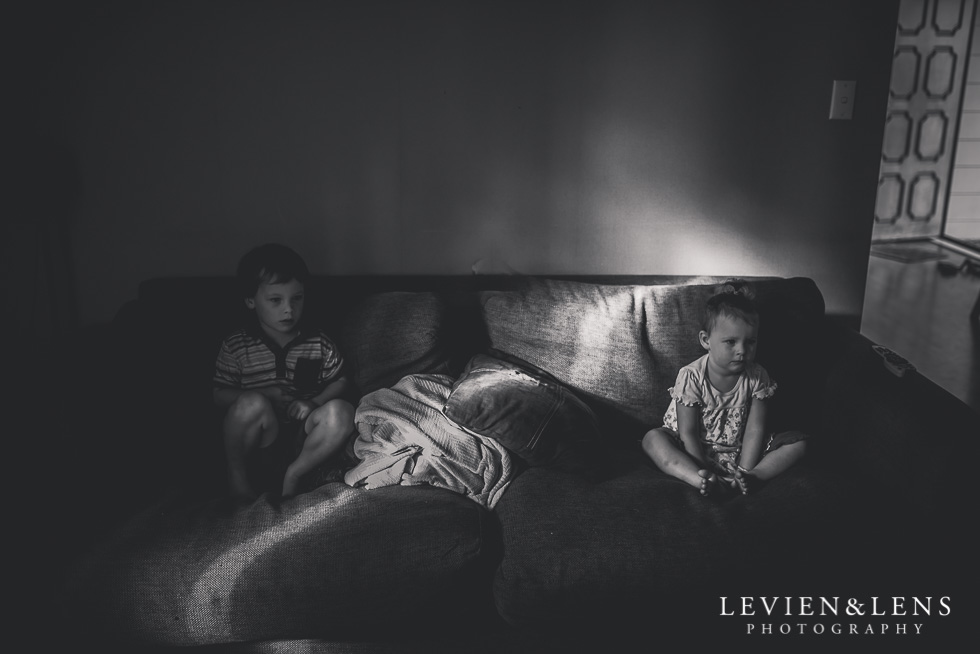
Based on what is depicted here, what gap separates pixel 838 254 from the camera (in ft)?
8.30

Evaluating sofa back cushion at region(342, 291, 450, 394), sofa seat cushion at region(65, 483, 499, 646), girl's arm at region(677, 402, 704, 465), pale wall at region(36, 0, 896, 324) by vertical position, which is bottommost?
sofa seat cushion at region(65, 483, 499, 646)

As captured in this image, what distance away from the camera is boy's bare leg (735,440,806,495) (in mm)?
1835

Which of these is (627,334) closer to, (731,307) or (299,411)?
(731,307)

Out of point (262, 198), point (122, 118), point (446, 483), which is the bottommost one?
point (446, 483)

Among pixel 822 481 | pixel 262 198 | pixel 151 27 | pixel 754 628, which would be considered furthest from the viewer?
pixel 262 198

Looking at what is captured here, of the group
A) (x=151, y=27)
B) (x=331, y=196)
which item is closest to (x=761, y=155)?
(x=331, y=196)

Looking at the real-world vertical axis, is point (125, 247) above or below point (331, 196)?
below

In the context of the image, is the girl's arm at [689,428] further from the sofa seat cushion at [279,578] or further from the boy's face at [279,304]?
the boy's face at [279,304]

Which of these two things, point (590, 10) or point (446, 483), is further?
point (590, 10)

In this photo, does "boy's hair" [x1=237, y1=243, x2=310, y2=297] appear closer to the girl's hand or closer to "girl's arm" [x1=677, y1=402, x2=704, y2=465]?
the girl's hand

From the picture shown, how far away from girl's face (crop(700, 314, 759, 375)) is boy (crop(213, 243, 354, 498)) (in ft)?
3.12

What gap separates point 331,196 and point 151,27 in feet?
2.32

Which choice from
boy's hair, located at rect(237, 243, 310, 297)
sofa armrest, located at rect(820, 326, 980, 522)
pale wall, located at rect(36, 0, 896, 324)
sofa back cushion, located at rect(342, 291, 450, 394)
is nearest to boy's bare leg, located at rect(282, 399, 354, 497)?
sofa back cushion, located at rect(342, 291, 450, 394)

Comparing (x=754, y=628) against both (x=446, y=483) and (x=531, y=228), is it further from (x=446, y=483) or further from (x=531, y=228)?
(x=531, y=228)
